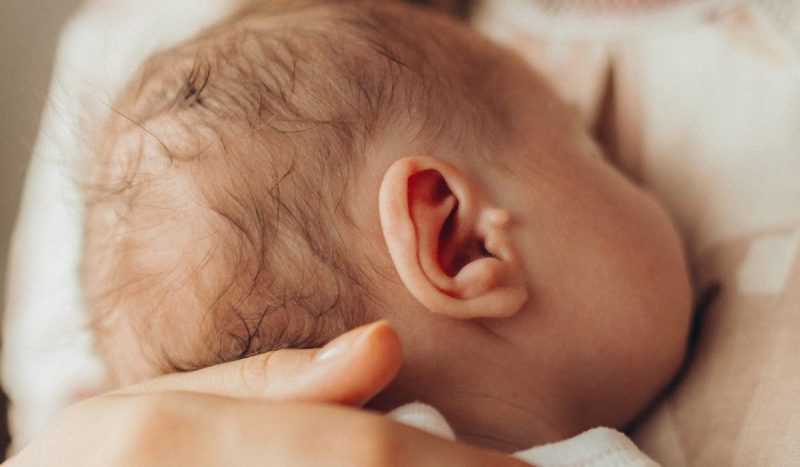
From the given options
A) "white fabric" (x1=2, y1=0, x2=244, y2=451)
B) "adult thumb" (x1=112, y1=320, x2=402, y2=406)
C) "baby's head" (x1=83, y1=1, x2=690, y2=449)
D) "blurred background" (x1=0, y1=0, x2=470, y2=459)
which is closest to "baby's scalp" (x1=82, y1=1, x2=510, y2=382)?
"baby's head" (x1=83, y1=1, x2=690, y2=449)

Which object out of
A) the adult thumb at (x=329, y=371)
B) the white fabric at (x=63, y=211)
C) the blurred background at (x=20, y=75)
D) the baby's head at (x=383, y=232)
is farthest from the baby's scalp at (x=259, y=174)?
the blurred background at (x=20, y=75)

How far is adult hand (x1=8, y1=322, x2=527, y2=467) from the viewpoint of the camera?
0.38m

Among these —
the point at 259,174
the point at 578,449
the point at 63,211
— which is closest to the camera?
the point at 578,449

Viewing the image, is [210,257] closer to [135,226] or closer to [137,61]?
[135,226]

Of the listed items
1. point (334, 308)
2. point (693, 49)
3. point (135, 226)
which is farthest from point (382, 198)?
point (693, 49)

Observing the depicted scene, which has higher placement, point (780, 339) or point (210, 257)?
point (210, 257)

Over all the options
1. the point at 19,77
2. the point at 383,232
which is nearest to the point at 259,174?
the point at 383,232

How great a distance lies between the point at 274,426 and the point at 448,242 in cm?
29

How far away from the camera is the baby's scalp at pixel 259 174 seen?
23.1 inches

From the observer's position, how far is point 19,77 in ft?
4.08

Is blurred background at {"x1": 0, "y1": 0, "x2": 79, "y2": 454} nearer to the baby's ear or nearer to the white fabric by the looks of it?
the white fabric

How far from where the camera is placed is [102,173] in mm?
708

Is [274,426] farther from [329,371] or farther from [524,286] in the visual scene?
[524,286]

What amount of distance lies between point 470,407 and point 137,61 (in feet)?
2.20
